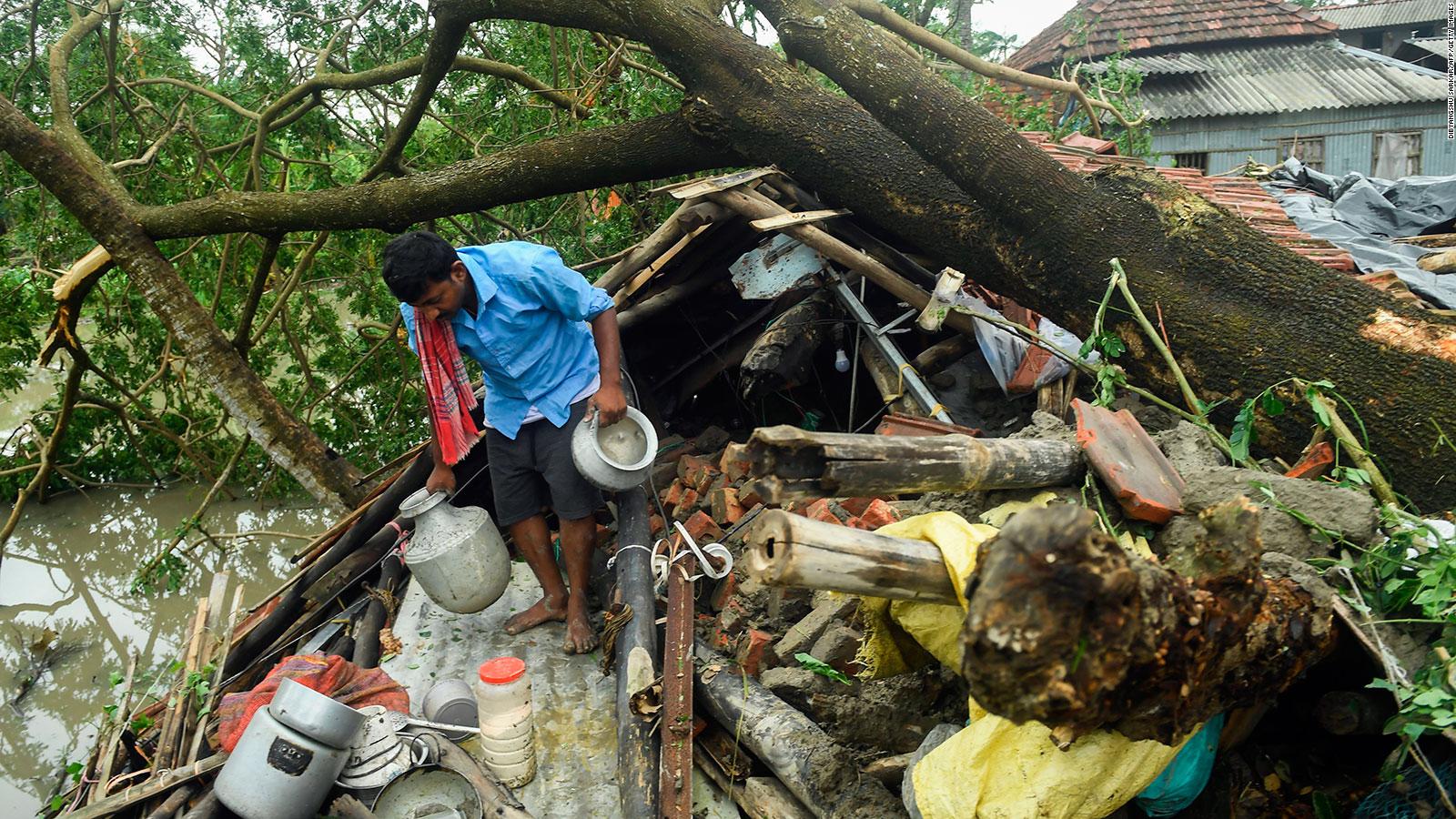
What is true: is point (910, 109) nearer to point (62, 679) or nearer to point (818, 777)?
point (818, 777)

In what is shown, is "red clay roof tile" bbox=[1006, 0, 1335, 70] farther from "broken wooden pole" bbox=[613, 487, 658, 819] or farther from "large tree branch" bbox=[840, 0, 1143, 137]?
"broken wooden pole" bbox=[613, 487, 658, 819]

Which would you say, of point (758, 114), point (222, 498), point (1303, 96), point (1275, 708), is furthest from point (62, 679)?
point (1303, 96)

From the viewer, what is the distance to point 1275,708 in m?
2.56

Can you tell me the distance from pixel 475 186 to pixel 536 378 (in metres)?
1.52

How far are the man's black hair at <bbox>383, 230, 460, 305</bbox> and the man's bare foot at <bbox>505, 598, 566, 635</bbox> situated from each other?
4.75 feet

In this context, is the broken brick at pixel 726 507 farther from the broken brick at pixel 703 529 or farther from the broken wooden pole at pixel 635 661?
the broken wooden pole at pixel 635 661

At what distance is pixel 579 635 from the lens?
3885mm

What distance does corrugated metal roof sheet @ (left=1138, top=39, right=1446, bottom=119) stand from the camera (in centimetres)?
1527

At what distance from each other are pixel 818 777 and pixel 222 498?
7923mm

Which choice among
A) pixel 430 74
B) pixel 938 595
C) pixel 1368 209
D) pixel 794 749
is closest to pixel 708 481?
pixel 794 749

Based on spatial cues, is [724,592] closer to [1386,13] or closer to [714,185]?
[714,185]

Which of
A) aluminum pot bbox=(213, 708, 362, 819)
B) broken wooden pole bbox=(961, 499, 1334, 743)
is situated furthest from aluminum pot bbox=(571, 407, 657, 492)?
broken wooden pole bbox=(961, 499, 1334, 743)

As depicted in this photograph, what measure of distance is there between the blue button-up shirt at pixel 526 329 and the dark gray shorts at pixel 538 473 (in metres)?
0.06

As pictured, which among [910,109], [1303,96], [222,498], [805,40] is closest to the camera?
[910,109]
